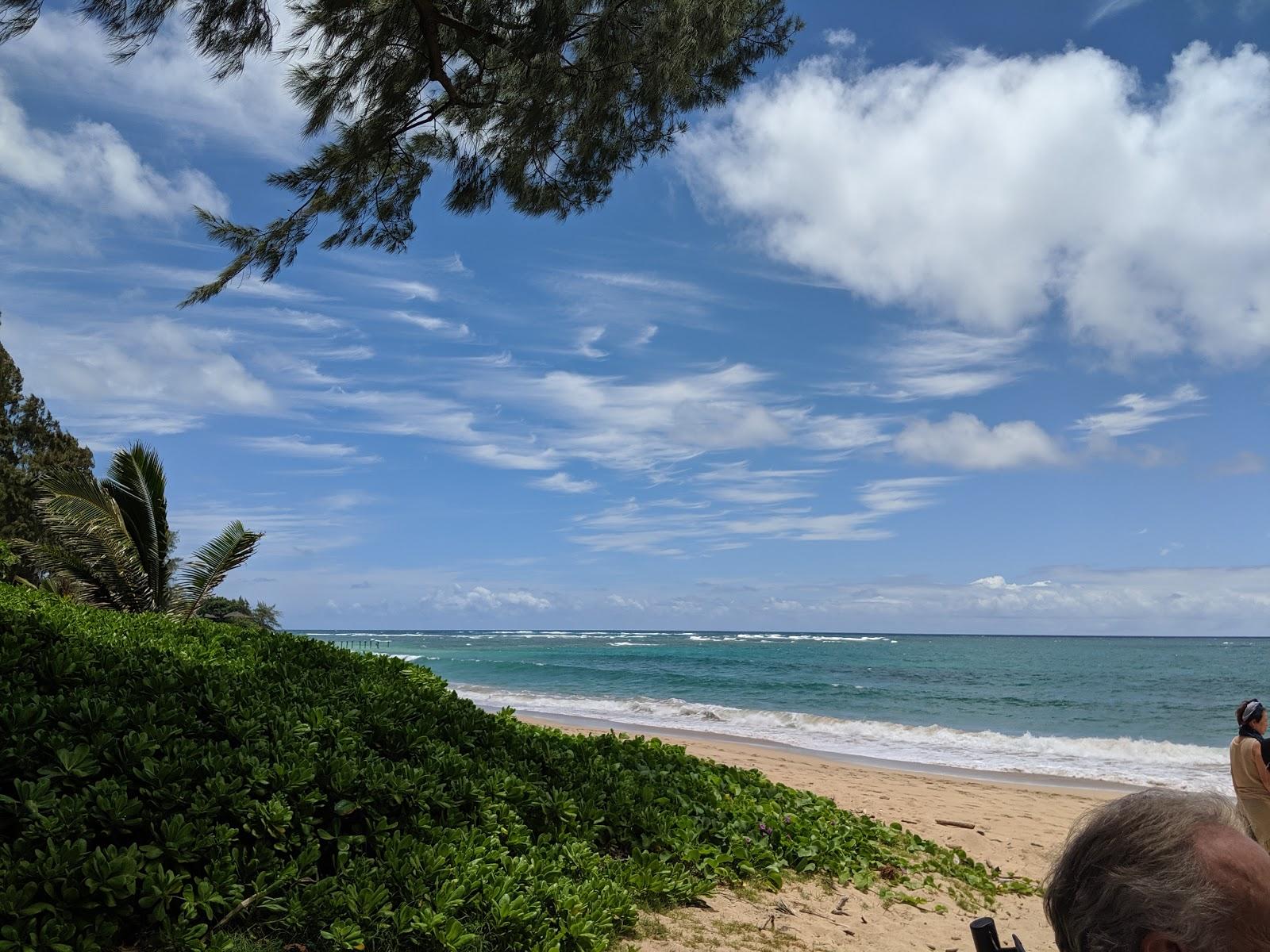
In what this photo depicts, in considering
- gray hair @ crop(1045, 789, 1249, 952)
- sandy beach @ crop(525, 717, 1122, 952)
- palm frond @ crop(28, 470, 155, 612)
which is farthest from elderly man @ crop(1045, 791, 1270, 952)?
palm frond @ crop(28, 470, 155, 612)

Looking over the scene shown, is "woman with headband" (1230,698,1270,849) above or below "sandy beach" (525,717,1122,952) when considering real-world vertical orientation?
above

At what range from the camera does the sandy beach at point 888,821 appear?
491cm

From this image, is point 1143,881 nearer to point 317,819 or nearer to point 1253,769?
point 317,819

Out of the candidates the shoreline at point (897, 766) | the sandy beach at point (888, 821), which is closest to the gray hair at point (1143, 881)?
the sandy beach at point (888, 821)

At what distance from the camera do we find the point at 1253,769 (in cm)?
638

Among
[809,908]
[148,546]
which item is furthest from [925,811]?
[148,546]

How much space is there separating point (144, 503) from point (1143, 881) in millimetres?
16595

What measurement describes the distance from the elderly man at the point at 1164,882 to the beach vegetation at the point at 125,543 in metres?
15.9

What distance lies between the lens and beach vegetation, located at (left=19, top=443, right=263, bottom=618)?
46.0 feet

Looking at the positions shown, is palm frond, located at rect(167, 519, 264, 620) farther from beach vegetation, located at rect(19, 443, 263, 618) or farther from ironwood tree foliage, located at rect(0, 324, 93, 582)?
ironwood tree foliage, located at rect(0, 324, 93, 582)

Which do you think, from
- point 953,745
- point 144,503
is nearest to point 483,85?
point 144,503

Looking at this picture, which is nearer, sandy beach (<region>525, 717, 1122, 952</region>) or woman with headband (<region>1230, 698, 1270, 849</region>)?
sandy beach (<region>525, 717, 1122, 952</region>)

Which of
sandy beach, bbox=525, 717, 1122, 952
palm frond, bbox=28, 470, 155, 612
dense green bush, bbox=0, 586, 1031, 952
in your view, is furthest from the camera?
palm frond, bbox=28, 470, 155, 612

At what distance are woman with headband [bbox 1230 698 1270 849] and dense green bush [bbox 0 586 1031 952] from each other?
2.01m
